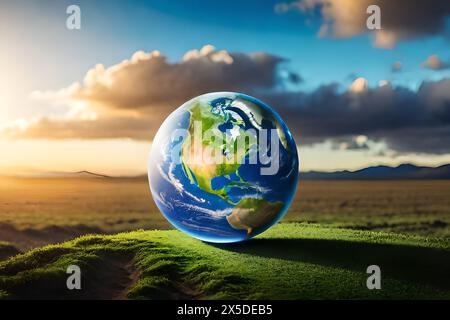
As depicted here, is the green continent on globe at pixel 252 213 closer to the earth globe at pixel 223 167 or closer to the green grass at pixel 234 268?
the earth globe at pixel 223 167

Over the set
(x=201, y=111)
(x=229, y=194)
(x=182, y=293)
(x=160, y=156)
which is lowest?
(x=182, y=293)

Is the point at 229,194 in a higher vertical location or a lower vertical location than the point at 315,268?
higher

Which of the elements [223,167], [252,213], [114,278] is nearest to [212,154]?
[223,167]

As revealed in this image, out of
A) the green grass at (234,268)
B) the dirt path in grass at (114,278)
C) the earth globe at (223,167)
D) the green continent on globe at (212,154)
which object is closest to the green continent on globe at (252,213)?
the earth globe at (223,167)

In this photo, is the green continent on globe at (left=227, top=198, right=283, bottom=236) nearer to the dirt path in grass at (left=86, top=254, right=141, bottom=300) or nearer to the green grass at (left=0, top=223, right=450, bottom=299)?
the green grass at (left=0, top=223, right=450, bottom=299)

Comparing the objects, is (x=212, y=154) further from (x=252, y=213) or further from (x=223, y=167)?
(x=252, y=213)

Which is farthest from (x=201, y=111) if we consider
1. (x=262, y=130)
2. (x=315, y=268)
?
(x=315, y=268)

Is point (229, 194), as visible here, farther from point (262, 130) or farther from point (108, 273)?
point (108, 273)
